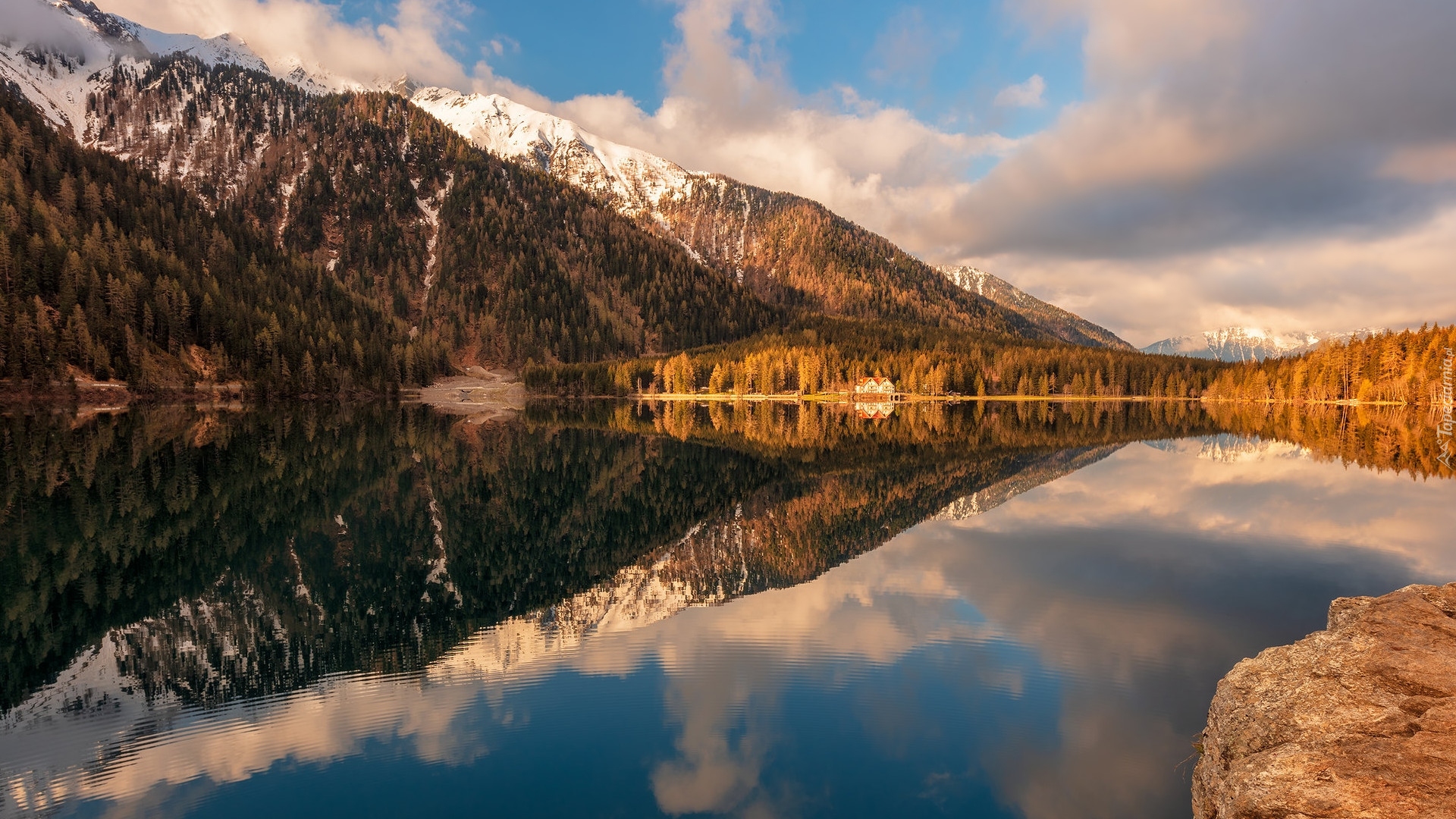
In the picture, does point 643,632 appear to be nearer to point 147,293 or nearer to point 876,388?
point 147,293

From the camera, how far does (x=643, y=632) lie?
52.4ft

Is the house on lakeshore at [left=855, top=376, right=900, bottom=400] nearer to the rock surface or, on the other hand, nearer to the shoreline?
the shoreline

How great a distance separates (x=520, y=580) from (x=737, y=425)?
6476 centimetres

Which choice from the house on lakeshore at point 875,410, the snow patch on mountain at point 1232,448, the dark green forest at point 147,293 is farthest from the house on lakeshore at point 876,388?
the dark green forest at point 147,293

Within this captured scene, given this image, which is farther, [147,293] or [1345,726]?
[147,293]

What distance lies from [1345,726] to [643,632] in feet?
40.6

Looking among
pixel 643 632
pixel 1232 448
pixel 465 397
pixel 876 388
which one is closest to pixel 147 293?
pixel 465 397

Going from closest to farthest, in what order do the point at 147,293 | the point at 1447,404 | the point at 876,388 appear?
the point at 1447,404 → the point at 147,293 → the point at 876,388

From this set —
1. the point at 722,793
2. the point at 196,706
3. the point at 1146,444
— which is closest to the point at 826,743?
the point at 722,793

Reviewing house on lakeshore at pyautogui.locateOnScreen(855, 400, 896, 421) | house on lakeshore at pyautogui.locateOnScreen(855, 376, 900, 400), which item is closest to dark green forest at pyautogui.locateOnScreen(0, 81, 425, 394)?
house on lakeshore at pyautogui.locateOnScreen(855, 400, 896, 421)

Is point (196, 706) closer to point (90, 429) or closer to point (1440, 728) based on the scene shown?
point (1440, 728)

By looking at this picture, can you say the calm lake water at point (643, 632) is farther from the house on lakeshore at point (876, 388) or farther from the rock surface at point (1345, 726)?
the house on lakeshore at point (876, 388)

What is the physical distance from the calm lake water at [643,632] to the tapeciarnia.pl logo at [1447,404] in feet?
113

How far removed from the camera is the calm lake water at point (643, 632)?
998 cm
